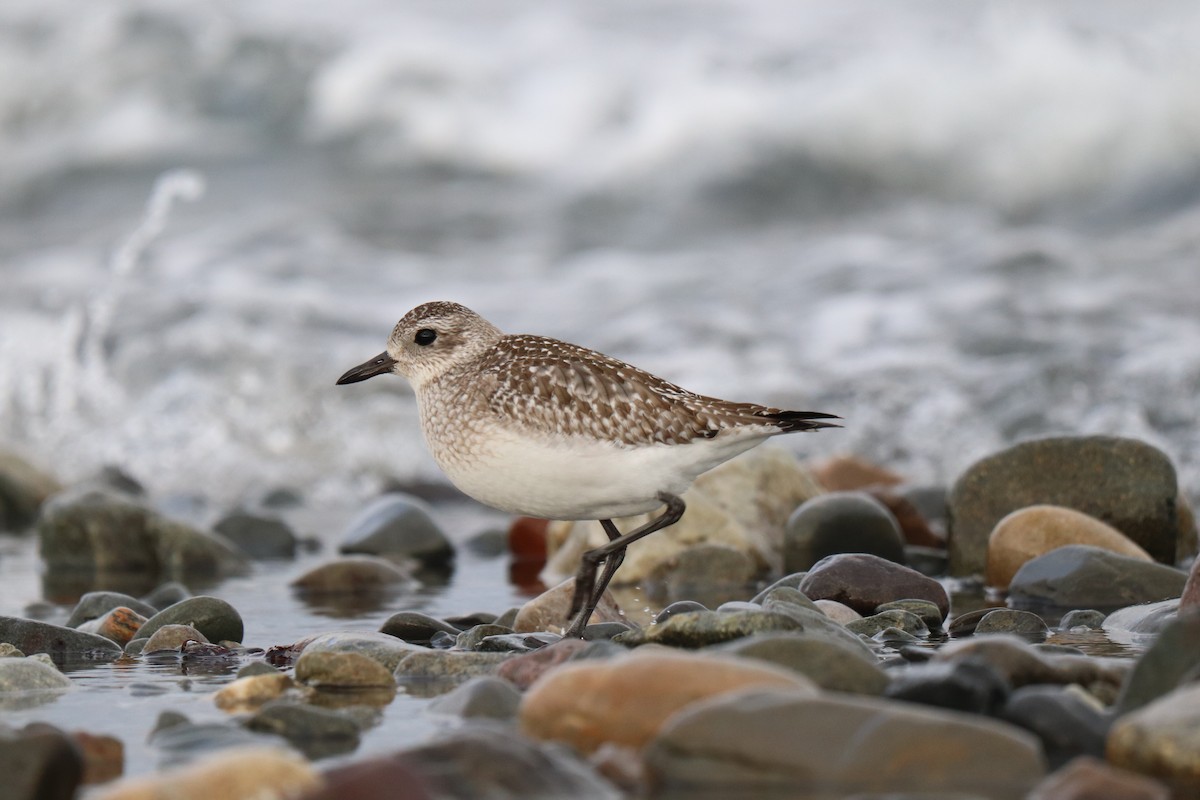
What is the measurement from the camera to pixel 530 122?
19266 mm

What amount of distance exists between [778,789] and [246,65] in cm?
1906

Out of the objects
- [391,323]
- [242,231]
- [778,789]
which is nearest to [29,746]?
[778,789]

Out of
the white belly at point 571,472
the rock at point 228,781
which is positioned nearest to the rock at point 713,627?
the white belly at point 571,472

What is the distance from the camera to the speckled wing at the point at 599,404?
5.12 meters

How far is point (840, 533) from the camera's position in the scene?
7.41 meters

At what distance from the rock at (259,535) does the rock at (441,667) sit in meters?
4.34

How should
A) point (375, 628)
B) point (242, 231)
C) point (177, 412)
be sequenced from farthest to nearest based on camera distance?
1. point (242, 231)
2. point (177, 412)
3. point (375, 628)

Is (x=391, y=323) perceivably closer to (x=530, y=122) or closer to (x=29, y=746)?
(x=530, y=122)

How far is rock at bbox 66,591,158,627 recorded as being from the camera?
6.22 metres

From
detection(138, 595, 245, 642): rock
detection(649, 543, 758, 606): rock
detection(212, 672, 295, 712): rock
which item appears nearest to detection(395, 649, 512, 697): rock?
detection(212, 672, 295, 712): rock

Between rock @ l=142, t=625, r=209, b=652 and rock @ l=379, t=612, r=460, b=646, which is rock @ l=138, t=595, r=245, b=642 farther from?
rock @ l=379, t=612, r=460, b=646

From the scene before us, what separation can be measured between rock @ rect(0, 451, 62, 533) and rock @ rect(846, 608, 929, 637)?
7087 millimetres

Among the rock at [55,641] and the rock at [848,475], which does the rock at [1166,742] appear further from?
the rock at [848,475]

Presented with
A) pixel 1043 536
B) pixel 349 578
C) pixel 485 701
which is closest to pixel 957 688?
pixel 485 701
